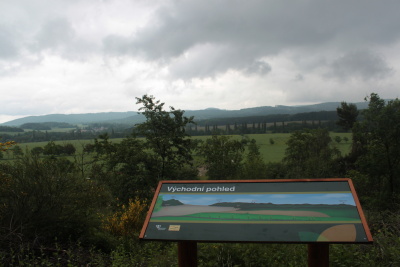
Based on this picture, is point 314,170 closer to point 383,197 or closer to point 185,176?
point 383,197

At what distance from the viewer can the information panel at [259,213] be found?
295 cm

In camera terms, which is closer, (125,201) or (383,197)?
(125,201)

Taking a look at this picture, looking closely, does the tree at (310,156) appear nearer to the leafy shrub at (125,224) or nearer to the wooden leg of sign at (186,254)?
the leafy shrub at (125,224)

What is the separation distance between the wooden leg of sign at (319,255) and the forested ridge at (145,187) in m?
1.39

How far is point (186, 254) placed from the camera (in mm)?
3406

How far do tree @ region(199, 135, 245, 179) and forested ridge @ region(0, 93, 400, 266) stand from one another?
0.13m

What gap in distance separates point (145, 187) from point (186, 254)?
15.3 m

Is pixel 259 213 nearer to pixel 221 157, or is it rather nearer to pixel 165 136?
pixel 165 136

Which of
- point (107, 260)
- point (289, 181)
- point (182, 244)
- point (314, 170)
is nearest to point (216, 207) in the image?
point (182, 244)

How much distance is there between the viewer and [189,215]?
10.9 feet

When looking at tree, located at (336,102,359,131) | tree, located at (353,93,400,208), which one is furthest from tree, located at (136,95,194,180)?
tree, located at (336,102,359,131)

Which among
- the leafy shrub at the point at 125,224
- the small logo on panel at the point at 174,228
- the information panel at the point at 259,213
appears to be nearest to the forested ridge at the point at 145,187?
the leafy shrub at the point at 125,224

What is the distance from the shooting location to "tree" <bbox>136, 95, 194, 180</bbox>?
64.7 feet

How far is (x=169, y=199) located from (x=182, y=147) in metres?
17.2
